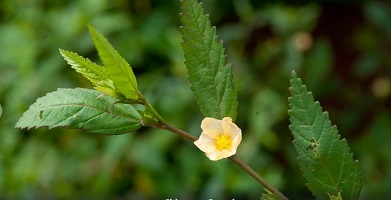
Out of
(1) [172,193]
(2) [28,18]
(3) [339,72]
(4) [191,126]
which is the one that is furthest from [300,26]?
(2) [28,18]

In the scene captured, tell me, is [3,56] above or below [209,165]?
above

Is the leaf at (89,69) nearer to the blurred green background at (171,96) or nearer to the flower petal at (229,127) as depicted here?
the flower petal at (229,127)

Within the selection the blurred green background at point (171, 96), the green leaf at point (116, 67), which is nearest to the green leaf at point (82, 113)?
the green leaf at point (116, 67)

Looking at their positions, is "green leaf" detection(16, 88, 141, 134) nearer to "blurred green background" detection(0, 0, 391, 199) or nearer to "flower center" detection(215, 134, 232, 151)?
"flower center" detection(215, 134, 232, 151)

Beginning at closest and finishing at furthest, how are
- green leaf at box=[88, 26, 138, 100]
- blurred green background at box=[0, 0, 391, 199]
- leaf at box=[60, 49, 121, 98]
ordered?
green leaf at box=[88, 26, 138, 100] → leaf at box=[60, 49, 121, 98] → blurred green background at box=[0, 0, 391, 199]

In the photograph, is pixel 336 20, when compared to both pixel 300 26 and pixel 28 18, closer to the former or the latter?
pixel 300 26

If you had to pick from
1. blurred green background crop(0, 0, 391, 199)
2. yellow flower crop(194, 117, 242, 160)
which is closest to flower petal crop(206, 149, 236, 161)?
yellow flower crop(194, 117, 242, 160)

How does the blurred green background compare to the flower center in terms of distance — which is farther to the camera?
the blurred green background
